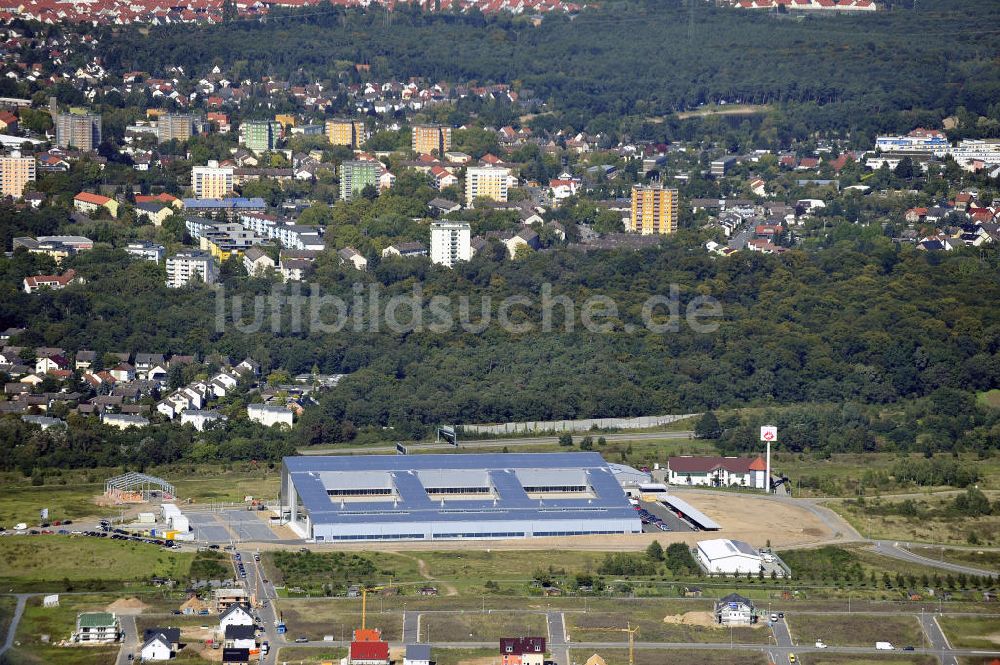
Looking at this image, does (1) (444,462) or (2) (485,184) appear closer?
(1) (444,462)

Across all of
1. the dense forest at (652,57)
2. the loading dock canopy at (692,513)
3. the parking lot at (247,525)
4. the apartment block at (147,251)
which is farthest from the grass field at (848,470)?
the dense forest at (652,57)

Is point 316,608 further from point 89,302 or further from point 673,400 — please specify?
point 89,302

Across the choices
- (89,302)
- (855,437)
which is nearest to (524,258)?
(89,302)

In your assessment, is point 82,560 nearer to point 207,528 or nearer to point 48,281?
point 207,528

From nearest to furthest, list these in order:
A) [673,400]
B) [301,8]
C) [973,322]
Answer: [673,400] < [973,322] < [301,8]

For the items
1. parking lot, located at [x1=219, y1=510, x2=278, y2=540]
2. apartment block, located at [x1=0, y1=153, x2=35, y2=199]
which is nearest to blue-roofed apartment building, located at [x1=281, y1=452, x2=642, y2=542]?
parking lot, located at [x1=219, y1=510, x2=278, y2=540]

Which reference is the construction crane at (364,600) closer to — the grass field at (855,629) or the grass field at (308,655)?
the grass field at (308,655)

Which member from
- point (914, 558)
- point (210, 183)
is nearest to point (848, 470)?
point (914, 558)
